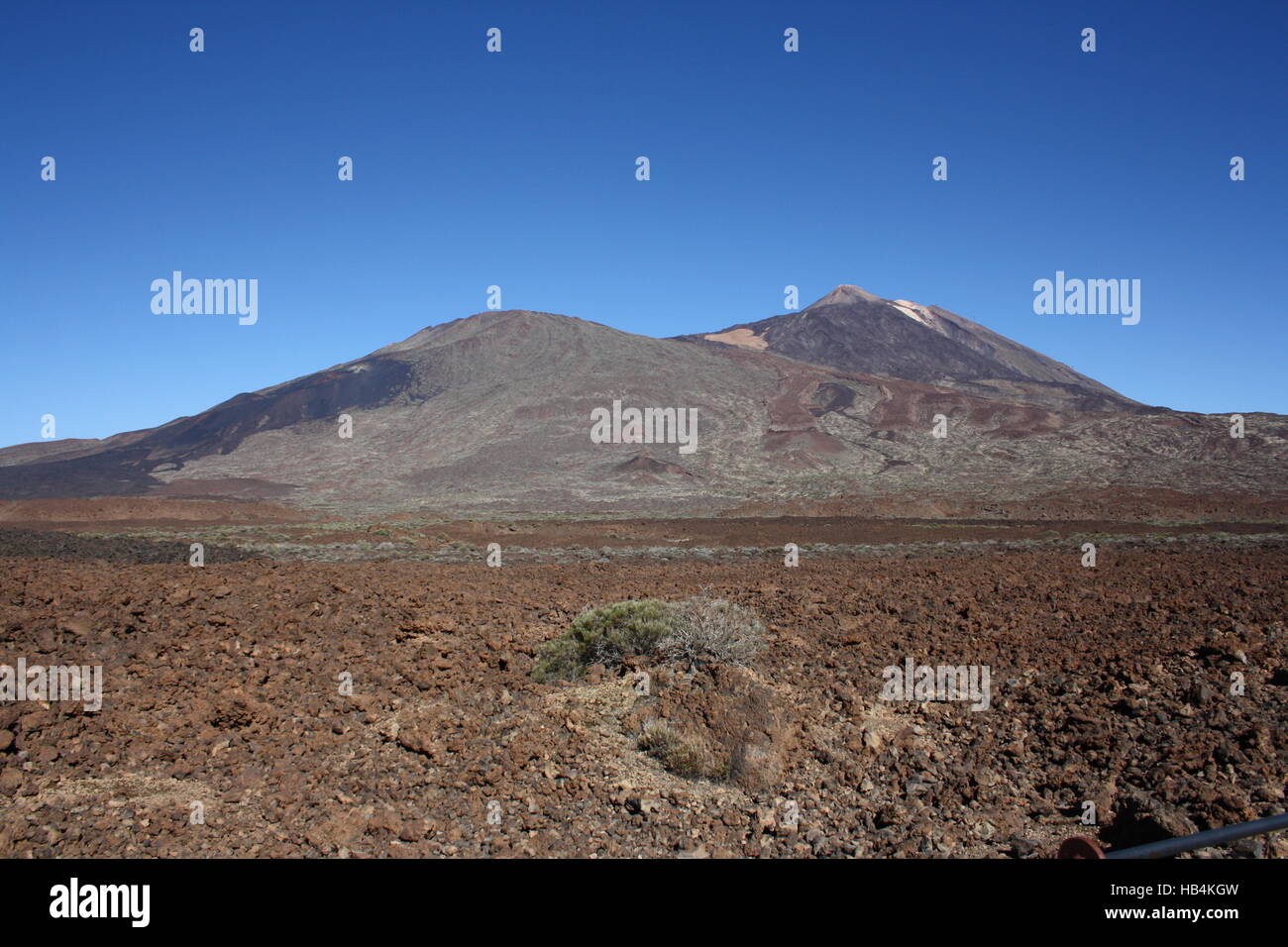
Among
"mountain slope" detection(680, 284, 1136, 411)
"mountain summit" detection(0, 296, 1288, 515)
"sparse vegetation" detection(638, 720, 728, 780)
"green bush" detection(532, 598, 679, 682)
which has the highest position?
"mountain slope" detection(680, 284, 1136, 411)

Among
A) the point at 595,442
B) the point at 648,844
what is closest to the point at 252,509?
the point at 595,442

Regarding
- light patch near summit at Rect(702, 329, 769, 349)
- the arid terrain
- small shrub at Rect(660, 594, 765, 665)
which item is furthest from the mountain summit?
small shrub at Rect(660, 594, 765, 665)

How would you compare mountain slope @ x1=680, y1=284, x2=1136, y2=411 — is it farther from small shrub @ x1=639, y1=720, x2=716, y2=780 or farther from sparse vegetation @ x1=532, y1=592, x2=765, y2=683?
small shrub @ x1=639, y1=720, x2=716, y2=780

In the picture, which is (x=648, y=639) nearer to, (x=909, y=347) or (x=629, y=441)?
(x=629, y=441)

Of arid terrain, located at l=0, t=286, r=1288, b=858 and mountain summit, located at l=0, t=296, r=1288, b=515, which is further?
mountain summit, located at l=0, t=296, r=1288, b=515

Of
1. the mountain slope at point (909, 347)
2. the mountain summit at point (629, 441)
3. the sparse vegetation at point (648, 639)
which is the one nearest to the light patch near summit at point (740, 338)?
the mountain slope at point (909, 347)

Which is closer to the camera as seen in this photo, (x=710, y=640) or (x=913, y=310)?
(x=710, y=640)

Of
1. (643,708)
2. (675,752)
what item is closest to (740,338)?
(643,708)
